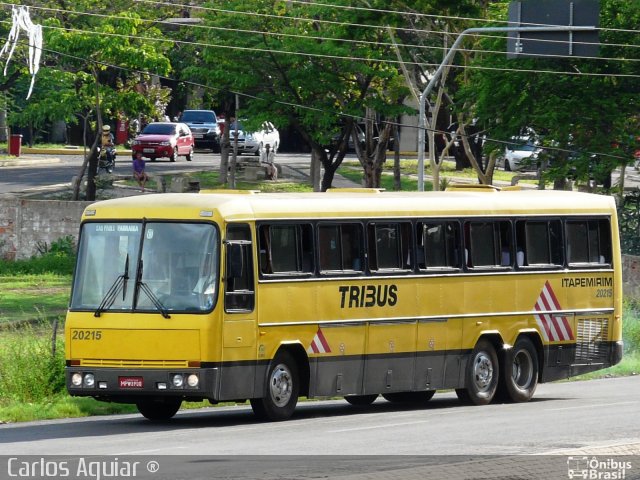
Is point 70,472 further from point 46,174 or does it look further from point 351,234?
point 46,174

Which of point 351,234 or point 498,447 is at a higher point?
point 351,234

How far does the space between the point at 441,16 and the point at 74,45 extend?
577 inches

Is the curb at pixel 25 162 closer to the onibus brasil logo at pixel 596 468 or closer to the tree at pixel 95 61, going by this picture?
the tree at pixel 95 61

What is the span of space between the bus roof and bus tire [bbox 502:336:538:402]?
2.11 metres

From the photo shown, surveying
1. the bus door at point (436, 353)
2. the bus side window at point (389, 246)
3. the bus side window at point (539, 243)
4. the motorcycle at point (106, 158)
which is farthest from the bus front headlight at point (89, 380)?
the motorcycle at point (106, 158)

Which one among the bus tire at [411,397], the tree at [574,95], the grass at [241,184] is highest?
the tree at [574,95]

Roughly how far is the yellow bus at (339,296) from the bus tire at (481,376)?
0.03m

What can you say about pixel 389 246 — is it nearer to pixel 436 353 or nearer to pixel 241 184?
pixel 436 353

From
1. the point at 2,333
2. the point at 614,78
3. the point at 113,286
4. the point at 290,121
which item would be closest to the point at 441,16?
the point at 614,78

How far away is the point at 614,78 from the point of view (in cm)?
4428

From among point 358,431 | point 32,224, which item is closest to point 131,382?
point 358,431

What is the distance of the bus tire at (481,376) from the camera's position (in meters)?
22.5

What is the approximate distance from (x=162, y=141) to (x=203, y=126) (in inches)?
325

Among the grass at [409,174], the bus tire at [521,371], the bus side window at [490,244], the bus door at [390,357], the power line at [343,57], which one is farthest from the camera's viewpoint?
the grass at [409,174]
